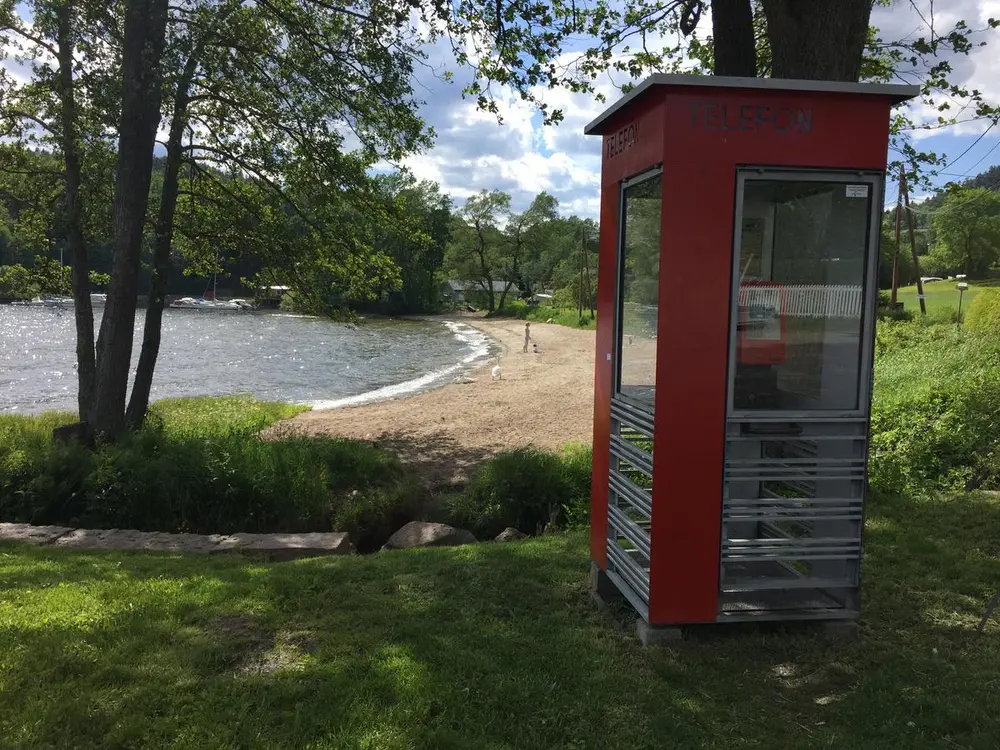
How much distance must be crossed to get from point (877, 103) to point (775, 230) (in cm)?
88

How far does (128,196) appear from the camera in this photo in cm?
1062

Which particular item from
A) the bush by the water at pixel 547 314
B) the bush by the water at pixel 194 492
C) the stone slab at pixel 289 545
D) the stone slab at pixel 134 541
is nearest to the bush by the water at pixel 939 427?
the stone slab at pixel 289 545

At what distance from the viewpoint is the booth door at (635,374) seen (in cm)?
→ 398

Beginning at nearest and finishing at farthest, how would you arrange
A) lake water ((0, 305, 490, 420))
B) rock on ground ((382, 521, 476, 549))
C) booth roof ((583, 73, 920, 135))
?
booth roof ((583, 73, 920, 135)), rock on ground ((382, 521, 476, 549)), lake water ((0, 305, 490, 420))

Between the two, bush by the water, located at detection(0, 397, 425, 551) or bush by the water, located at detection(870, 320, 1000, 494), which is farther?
bush by the water, located at detection(0, 397, 425, 551)

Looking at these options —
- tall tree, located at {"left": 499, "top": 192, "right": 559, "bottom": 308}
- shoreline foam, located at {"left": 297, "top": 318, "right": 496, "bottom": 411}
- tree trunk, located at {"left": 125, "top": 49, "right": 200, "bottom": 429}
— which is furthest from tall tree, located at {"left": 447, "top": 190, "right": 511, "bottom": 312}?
tree trunk, located at {"left": 125, "top": 49, "right": 200, "bottom": 429}

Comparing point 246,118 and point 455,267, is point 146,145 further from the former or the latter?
point 455,267

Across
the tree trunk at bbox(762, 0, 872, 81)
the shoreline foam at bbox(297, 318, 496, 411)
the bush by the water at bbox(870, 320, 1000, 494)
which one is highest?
the tree trunk at bbox(762, 0, 872, 81)

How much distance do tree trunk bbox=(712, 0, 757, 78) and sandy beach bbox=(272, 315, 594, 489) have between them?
20.7 ft

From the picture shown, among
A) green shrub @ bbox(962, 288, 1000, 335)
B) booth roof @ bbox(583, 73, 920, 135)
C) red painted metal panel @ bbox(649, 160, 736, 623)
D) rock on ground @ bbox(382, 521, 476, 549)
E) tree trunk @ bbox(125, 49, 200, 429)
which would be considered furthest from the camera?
green shrub @ bbox(962, 288, 1000, 335)

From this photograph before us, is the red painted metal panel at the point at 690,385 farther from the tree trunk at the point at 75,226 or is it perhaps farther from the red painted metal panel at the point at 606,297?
the tree trunk at the point at 75,226

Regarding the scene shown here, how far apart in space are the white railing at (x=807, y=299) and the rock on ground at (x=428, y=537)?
3979 millimetres

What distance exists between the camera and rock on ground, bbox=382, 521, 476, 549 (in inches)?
274

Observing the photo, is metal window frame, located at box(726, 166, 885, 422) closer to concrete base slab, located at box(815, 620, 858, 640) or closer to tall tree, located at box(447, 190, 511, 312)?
concrete base slab, located at box(815, 620, 858, 640)
